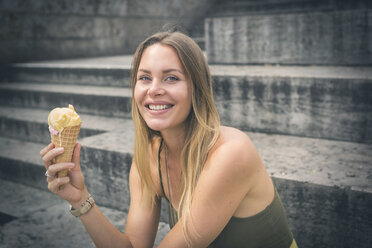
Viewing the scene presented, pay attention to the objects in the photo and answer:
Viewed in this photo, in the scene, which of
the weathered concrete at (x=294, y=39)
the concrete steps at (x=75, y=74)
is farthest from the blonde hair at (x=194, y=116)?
the concrete steps at (x=75, y=74)

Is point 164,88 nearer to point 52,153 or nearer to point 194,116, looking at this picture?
point 194,116

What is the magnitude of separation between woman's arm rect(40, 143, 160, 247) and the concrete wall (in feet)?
16.6

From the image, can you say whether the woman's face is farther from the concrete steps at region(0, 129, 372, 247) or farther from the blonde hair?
the concrete steps at region(0, 129, 372, 247)

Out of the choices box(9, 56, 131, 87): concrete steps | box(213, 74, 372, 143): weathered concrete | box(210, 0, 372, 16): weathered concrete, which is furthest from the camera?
box(210, 0, 372, 16): weathered concrete

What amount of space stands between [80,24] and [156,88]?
23.1ft

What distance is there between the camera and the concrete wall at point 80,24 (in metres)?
7.06

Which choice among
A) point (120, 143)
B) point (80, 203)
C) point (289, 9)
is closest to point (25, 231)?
point (120, 143)

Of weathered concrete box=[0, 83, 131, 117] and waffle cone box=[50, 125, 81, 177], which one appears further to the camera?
weathered concrete box=[0, 83, 131, 117]

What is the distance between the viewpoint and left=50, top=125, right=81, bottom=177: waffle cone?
5.89 feet

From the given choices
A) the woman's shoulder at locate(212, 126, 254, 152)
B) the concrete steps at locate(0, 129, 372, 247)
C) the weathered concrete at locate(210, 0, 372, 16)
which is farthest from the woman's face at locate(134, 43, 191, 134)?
the weathered concrete at locate(210, 0, 372, 16)

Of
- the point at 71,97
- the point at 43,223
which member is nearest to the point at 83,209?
the point at 43,223

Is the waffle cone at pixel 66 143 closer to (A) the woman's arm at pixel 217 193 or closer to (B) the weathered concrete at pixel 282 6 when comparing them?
(A) the woman's arm at pixel 217 193

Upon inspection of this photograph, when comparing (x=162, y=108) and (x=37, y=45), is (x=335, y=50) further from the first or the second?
(x=37, y=45)

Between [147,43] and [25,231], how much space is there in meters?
2.16
